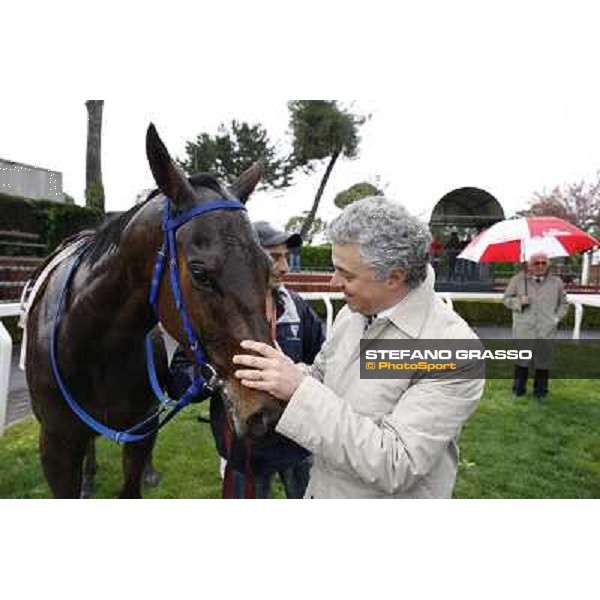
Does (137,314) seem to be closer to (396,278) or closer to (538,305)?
(396,278)

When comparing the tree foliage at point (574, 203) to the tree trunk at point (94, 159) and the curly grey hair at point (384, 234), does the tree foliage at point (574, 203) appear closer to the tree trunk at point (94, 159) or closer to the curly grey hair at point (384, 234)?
the curly grey hair at point (384, 234)

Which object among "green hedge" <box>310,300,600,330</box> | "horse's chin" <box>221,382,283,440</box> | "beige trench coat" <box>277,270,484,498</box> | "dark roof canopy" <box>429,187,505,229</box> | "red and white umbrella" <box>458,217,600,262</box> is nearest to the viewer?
"beige trench coat" <box>277,270,484,498</box>

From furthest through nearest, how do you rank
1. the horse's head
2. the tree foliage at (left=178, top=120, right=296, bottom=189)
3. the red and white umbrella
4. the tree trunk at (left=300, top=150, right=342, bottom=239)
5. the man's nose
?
1. the red and white umbrella
2. the tree trunk at (left=300, top=150, right=342, bottom=239)
3. the man's nose
4. the tree foliage at (left=178, top=120, right=296, bottom=189)
5. the horse's head

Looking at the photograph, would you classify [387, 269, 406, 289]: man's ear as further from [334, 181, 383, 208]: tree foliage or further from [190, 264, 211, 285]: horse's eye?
[334, 181, 383, 208]: tree foliage

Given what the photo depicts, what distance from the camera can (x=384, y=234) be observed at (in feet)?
3.60

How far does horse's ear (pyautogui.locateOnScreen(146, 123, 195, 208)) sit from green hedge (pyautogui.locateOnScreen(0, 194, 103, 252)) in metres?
0.75

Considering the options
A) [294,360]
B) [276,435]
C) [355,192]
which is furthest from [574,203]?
[276,435]

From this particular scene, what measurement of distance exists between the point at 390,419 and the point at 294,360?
2.82ft

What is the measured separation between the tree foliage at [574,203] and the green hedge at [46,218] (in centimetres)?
190

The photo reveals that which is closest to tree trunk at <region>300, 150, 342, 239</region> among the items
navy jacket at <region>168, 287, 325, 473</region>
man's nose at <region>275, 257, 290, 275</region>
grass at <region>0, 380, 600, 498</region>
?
man's nose at <region>275, 257, 290, 275</region>

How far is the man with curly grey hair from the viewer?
1.05 meters

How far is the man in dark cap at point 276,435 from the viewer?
1.77 meters

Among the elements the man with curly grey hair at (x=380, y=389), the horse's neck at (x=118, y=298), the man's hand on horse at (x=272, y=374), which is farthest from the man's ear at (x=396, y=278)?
the horse's neck at (x=118, y=298)
